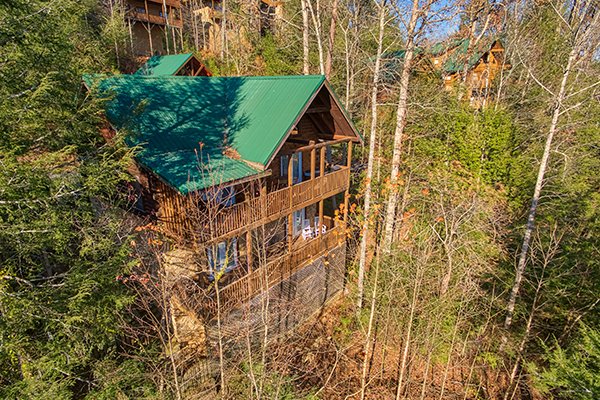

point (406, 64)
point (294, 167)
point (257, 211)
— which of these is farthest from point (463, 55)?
point (257, 211)

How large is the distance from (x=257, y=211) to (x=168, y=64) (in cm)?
2281

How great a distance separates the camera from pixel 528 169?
1806 cm

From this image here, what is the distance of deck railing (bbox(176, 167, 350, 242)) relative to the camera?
1047 centimetres

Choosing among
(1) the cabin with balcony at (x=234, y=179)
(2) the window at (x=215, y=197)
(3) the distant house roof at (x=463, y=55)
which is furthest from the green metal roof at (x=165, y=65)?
(3) the distant house roof at (x=463, y=55)

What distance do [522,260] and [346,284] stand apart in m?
8.60

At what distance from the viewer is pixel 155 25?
140 feet

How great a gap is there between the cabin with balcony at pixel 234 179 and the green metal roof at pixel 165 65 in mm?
14507

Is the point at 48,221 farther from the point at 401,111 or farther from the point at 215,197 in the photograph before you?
the point at 401,111

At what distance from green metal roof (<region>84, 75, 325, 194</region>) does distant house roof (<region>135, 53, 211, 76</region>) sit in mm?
14550

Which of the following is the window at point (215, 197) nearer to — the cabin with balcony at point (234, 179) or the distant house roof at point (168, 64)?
the cabin with balcony at point (234, 179)

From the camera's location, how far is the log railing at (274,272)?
1138 centimetres

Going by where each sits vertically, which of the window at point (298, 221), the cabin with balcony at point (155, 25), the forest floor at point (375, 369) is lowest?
the forest floor at point (375, 369)

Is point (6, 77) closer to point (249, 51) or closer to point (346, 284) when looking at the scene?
point (346, 284)

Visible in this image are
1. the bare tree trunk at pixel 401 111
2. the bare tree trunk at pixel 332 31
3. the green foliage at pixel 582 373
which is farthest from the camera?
the bare tree trunk at pixel 332 31
